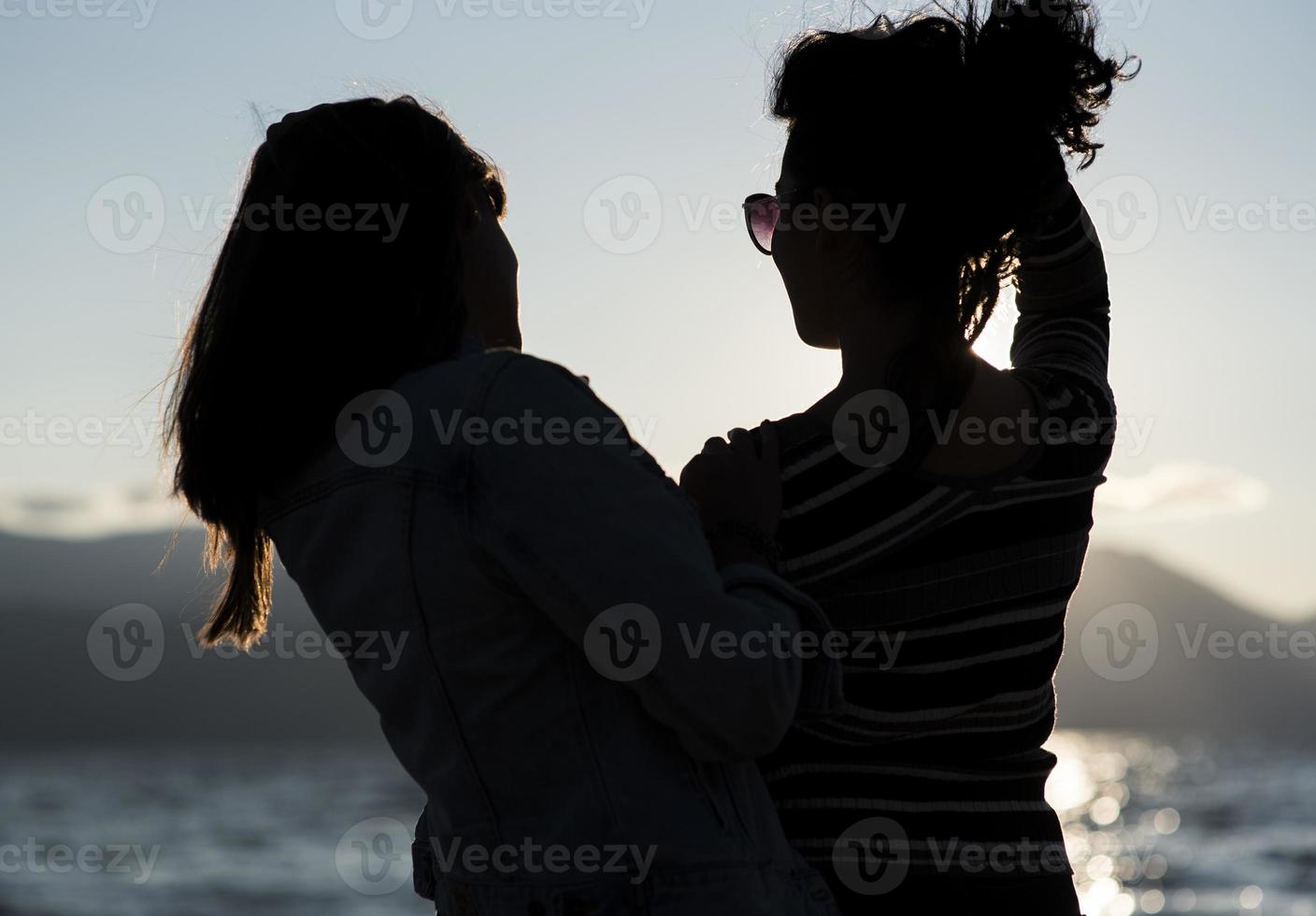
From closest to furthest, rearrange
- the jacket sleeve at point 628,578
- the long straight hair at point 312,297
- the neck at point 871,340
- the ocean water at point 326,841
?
the jacket sleeve at point 628,578, the long straight hair at point 312,297, the neck at point 871,340, the ocean water at point 326,841

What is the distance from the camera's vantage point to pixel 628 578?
1.50 metres

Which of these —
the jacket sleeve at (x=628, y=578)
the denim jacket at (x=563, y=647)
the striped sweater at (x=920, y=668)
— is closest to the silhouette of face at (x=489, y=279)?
the denim jacket at (x=563, y=647)

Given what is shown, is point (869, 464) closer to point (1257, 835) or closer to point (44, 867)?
point (44, 867)

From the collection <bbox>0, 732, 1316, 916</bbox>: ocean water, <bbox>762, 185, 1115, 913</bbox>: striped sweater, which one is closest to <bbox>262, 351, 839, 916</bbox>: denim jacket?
<bbox>762, 185, 1115, 913</bbox>: striped sweater

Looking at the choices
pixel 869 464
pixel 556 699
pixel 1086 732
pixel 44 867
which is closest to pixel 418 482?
pixel 556 699

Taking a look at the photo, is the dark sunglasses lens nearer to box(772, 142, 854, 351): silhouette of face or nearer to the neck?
box(772, 142, 854, 351): silhouette of face

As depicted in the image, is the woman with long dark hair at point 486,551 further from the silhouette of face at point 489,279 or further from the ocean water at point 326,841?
the ocean water at point 326,841

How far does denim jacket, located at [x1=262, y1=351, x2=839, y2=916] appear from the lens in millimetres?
1521

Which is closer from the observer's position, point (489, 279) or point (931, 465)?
point (931, 465)

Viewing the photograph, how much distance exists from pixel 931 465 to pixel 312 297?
875mm

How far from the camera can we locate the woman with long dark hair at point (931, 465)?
1.79 meters

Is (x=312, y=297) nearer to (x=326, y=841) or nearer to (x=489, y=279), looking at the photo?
(x=489, y=279)

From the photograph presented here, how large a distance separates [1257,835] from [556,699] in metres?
46.0

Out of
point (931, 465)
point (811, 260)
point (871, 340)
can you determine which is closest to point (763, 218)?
point (811, 260)
